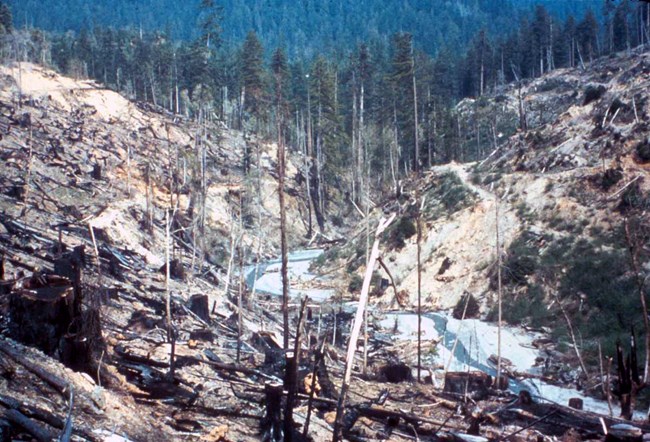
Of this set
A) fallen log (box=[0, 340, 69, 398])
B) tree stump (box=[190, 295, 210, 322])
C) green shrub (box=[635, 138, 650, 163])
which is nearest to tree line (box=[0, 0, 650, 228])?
green shrub (box=[635, 138, 650, 163])

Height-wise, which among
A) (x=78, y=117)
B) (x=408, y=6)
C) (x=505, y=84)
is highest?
(x=408, y=6)

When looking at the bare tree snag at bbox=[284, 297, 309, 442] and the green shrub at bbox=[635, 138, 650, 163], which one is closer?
the bare tree snag at bbox=[284, 297, 309, 442]

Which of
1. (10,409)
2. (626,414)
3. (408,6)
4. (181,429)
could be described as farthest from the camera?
(408,6)

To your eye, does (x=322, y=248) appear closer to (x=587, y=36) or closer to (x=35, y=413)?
(x=35, y=413)

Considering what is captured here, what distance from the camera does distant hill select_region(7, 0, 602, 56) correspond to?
142m

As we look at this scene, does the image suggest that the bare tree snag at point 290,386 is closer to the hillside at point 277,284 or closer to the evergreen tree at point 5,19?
the hillside at point 277,284

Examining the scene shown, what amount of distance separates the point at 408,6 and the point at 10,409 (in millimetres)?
205315

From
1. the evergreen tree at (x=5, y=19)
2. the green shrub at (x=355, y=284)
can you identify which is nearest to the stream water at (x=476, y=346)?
the green shrub at (x=355, y=284)

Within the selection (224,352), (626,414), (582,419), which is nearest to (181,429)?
(224,352)

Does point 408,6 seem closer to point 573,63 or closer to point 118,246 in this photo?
point 573,63

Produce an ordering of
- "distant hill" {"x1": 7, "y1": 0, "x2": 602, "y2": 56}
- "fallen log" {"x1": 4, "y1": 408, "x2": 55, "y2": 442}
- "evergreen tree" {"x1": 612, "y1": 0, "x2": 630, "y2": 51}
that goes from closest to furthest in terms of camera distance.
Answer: "fallen log" {"x1": 4, "y1": 408, "x2": 55, "y2": 442}, "evergreen tree" {"x1": 612, "y1": 0, "x2": 630, "y2": 51}, "distant hill" {"x1": 7, "y1": 0, "x2": 602, "y2": 56}

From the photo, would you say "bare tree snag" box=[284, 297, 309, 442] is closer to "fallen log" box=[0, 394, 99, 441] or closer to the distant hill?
"fallen log" box=[0, 394, 99, 441]

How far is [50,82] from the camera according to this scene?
5638 centimetres

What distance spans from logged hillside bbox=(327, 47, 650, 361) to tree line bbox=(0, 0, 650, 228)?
9189mm
